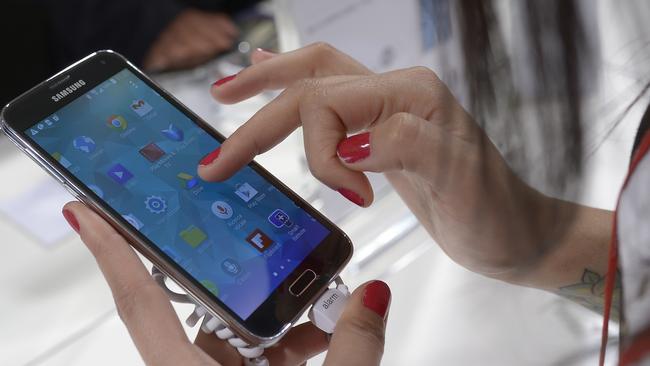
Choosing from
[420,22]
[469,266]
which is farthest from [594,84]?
[420,22]

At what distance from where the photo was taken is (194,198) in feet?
1.48

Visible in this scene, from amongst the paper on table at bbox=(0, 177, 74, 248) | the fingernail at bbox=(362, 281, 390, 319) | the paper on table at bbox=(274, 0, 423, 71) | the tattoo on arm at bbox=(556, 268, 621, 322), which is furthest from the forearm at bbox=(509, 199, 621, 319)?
the paper on table at bbox=(0, 177, 74, 248)

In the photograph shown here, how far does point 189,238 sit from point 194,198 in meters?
0.03

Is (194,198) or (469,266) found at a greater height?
(194,198)

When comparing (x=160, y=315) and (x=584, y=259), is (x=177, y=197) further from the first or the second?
(x=584, y=259)

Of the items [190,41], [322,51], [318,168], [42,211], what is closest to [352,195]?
[318,168]

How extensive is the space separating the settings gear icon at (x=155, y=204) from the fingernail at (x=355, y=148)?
119 millimetres

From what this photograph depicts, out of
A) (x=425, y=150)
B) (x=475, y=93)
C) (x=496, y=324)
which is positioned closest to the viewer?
(x=475, y=93)

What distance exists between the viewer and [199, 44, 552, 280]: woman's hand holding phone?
400 millimetres

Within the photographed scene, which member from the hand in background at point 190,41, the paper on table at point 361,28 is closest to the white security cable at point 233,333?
the paper on table at point 361,28

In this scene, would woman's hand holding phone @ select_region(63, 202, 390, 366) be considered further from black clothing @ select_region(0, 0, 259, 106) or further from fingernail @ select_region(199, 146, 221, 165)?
black clothing @ select_region(0, 0, 259, 106)

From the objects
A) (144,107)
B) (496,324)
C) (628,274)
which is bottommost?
(496,324)

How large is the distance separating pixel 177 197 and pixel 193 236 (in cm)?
3

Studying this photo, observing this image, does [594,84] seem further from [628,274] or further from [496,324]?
[496,324]
